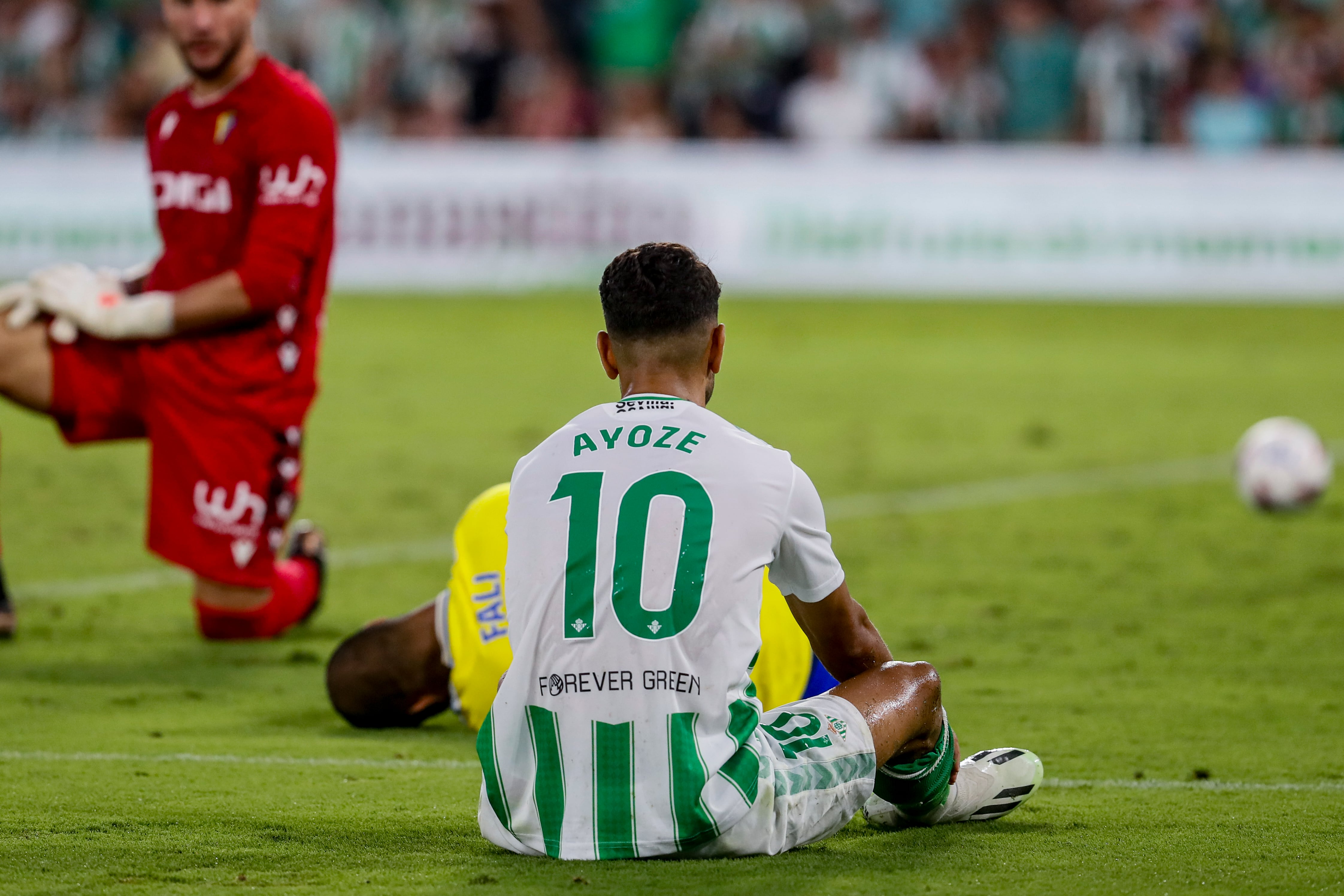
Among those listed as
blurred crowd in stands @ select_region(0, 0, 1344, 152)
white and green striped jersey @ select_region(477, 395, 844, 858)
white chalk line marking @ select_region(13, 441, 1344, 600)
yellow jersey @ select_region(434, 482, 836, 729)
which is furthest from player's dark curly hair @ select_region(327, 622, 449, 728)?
blurred crowd in stands @ select_region(0, 0, 1344, 152)

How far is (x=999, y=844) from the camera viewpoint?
164 inches

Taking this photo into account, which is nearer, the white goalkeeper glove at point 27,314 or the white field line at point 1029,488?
the white goalkeeper glove at point 27,314

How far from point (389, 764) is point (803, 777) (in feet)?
4.81

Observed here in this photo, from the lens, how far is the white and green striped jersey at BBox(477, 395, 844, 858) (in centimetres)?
375

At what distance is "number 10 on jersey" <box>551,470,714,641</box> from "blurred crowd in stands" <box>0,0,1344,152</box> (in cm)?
1693

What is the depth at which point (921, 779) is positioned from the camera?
4.14m

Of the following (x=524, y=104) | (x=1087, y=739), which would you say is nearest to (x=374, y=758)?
(x=1087, y=739)

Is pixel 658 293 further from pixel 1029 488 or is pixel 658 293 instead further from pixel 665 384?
pixel 1029 488

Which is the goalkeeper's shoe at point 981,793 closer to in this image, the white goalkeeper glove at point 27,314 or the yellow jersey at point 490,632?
the yellow jersey at point 490,632

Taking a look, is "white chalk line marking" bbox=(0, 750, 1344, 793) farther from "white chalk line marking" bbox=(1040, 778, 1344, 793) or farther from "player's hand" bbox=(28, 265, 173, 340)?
"player's hand" bbox=(28, 265, 173, 340)

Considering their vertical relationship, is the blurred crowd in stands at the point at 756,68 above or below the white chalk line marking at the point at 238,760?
above

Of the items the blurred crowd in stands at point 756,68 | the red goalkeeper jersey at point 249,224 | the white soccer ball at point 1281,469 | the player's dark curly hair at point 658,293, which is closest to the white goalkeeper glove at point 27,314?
the red goalkeeper jersey at point 249,224

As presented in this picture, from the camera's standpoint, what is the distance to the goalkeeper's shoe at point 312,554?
707 centimetres

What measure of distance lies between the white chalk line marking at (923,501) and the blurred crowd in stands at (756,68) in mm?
9176
